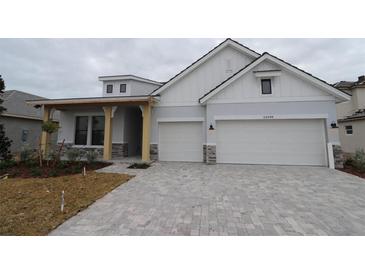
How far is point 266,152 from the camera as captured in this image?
8.23 meters

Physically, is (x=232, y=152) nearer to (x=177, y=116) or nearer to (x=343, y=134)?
(x=177, y=116)

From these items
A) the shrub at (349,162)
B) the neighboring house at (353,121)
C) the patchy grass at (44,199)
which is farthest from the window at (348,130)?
the patchy grass at (44,199)

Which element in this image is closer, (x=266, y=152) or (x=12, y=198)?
(x=12, y=198)

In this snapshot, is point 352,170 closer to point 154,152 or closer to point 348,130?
point 348,130

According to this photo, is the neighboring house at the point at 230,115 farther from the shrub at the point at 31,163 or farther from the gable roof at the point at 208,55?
the shrub at the point at 31,163

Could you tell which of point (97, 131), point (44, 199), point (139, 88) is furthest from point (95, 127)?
point (44, 199)

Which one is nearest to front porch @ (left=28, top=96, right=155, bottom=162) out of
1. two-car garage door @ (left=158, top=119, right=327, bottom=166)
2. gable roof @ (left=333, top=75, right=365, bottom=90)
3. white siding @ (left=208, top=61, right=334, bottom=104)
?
two-car garage door @ (left=158, top=119, right=327, bottom=166)

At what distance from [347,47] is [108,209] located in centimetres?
1189

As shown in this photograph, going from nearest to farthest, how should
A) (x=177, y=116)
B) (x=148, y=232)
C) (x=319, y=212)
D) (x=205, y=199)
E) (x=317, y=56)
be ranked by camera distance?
1. (x=148, y=232)
2. (x=319, y=212)
3. (x=205, y=199)
4. (x=177, y=116)
5. (x=317, y=56)

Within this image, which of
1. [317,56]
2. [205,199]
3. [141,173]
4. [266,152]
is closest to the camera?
[205,199]

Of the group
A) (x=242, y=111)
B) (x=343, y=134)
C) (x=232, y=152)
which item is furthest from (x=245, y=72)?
(x=343, y=134)

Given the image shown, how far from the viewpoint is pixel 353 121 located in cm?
1234

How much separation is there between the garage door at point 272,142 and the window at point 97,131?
24.7 feet

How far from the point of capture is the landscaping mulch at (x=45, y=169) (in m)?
6.42
